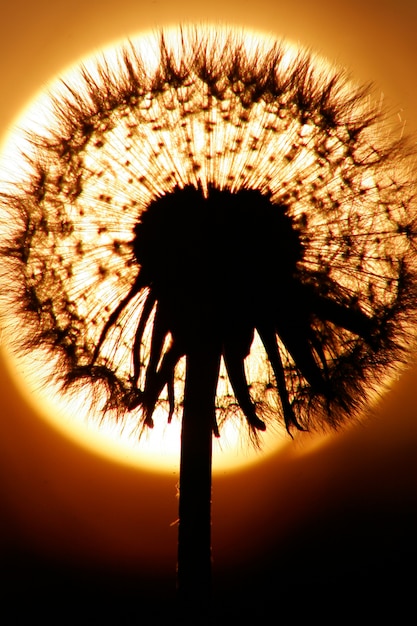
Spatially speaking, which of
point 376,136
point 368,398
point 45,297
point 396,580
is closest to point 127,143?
point 45,297

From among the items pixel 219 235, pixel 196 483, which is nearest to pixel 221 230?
pixel 219 235

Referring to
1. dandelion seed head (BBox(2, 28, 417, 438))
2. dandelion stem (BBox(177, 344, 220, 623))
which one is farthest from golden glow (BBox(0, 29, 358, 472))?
dandelion stem (BBox(177, 344, 220, 623))

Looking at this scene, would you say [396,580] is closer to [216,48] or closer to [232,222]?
[232,222]

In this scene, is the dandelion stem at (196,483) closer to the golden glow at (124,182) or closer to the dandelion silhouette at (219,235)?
the dandelion silhouette at (219,235)

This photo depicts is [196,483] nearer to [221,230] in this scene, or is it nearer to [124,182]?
[221,230]

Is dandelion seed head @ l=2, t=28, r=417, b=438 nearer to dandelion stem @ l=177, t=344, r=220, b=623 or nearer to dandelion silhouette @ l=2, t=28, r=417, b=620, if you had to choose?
dandelion silhouette @ l=2, t=28, r=417, b=620

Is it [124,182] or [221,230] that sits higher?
[124,182]
